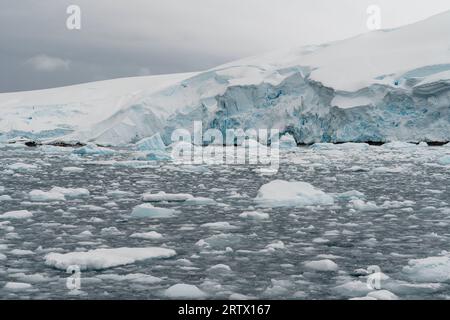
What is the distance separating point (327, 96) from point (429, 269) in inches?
1109

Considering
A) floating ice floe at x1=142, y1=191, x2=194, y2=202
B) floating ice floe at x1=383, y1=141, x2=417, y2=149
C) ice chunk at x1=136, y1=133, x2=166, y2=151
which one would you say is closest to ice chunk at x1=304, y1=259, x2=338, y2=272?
floating ice floe at x1=142, y1=191, x2=194, y2=202

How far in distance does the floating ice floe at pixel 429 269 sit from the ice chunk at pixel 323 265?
0.64m

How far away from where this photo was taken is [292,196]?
8.90m

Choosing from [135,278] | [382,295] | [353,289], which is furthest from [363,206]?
[135,278]

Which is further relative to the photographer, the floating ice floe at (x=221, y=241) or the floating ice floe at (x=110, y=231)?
the floating ice floe at (x=110, y=231)

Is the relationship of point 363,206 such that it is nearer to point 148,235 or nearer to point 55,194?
point 148,235

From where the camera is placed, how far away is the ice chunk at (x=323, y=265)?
480 cm

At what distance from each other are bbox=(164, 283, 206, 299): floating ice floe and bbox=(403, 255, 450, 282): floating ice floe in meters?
1.88

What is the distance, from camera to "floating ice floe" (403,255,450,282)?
4.52 meters

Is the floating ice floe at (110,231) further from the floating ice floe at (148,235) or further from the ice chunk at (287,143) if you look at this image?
the ice chunk at (287,143)

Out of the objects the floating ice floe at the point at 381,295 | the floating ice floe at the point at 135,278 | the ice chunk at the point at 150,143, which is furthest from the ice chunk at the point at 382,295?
the ice chunk at the point at 150,143

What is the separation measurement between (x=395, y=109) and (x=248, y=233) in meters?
25.5
